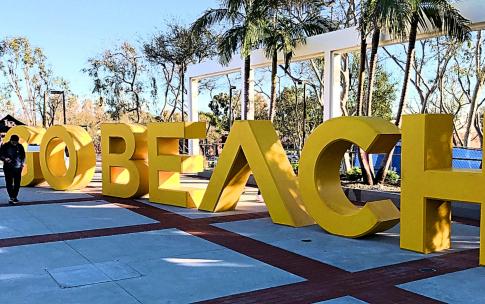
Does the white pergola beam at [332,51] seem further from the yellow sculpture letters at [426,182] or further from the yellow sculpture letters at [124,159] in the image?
the yellow sculpture letters at [426,182]

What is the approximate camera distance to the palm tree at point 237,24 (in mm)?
16844

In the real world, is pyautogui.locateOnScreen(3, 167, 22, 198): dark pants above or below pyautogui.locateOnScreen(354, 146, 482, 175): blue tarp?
below

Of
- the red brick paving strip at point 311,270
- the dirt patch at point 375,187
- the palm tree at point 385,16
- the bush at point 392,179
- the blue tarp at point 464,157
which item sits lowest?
the red brick paving strip at point 311,270

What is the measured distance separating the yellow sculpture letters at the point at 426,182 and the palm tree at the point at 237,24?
402 inches

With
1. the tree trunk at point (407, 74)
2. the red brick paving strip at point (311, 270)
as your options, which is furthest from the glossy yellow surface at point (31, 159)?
the tree trunk at point (407, 74)

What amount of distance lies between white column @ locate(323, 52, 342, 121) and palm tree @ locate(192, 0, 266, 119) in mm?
2636

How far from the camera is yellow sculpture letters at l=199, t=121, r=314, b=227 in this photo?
9.50 metres

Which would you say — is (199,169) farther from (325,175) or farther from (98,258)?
(98,258)

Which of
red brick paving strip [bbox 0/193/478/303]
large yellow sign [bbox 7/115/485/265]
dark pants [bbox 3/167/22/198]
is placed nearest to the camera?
red brick paving strip [bbox 0/193/478/303]

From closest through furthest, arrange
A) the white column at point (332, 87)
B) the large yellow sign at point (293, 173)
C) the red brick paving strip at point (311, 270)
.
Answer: the red brick paving strip at point (311, 270)
the large yellow sign at point (293, 173)
the white column at point (332, 87)

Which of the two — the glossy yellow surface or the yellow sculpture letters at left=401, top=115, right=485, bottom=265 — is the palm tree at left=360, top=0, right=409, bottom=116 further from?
the glossy yellow surface

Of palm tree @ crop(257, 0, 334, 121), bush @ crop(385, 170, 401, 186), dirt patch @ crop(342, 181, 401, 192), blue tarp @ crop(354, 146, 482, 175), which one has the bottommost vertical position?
dirt patch @ crop(342, 181, 401, 192)

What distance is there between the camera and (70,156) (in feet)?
47.3

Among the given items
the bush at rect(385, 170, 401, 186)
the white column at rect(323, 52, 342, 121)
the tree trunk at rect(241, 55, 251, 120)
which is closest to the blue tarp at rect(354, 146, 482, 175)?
the bush at rect(385, 170, 401, 186)
